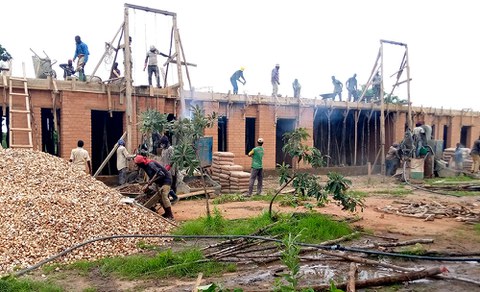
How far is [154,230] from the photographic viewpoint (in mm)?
7535

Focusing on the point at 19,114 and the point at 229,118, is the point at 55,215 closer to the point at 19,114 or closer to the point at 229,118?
the point at 19,114

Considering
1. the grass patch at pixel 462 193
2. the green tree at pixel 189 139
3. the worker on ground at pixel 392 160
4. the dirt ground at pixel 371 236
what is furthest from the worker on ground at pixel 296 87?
the green tree at pixel 189 139

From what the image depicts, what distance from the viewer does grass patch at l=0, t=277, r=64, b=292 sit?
477 cm

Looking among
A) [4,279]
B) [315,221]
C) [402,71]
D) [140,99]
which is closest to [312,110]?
[402,71]

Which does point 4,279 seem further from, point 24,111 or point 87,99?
point 87,99

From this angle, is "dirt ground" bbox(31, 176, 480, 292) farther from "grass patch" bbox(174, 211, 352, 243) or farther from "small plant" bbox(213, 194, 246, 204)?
"grass patch" bbox(174, 211, 352, 243)

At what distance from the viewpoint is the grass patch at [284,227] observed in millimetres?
7066

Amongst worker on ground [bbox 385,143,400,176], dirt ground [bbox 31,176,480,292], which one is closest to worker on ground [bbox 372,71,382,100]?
worker on ground [bbox 385,143,400,176]

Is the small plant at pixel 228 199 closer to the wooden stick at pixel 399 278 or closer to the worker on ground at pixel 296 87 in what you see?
the wooden stick at pixel 399 278

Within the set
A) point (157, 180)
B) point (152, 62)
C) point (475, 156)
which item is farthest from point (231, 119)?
point (475, 156)

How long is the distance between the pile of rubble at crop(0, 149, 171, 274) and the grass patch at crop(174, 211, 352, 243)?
70 centimetres

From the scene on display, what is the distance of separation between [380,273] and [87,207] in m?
4.95

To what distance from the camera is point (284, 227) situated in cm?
727

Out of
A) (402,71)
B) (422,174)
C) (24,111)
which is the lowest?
(422,174)
